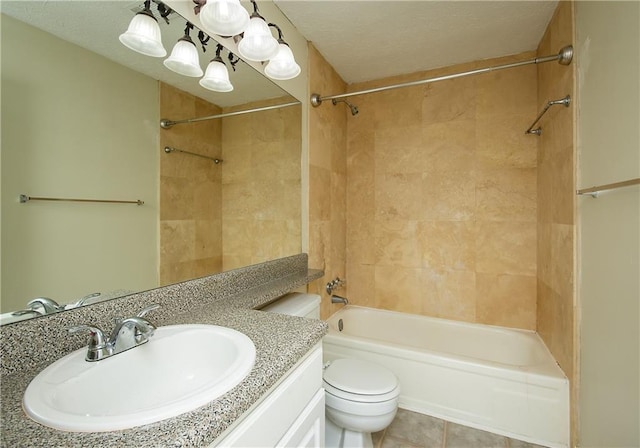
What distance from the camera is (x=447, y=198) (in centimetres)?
227

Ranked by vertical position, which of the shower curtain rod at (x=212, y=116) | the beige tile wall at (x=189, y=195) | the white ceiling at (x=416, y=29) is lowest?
the beige tile wall at (x=189, y=195)

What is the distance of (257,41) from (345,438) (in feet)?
6.53

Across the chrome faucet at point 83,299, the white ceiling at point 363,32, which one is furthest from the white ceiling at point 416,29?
the chrome faucet at point 83,299

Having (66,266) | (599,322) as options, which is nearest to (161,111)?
(66,266)

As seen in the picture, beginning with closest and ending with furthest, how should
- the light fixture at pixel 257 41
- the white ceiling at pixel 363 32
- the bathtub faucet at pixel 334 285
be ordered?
the white ceiling at pixel 363 32
the light fixture at pixel 257 41
the bathtub faucet at pixel 334 285

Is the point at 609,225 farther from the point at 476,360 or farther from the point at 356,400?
the point at 356,400

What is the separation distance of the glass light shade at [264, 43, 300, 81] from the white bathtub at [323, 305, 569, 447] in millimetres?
1667

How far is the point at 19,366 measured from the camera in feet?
2.23

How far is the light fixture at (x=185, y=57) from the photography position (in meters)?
1.11

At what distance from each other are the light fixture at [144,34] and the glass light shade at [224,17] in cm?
19

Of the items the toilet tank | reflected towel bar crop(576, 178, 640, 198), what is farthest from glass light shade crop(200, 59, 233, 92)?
reflected towel bar crop(576, 178, 640, 198)

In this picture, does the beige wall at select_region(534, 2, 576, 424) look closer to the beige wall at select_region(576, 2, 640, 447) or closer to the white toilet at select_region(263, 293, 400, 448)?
the beige wall at select_region(576, 2, 640, 447)

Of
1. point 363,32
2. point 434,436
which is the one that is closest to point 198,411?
point 434,436

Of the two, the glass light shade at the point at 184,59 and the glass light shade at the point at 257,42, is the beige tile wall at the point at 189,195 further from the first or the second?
the glass light shade at the point at 257,42
